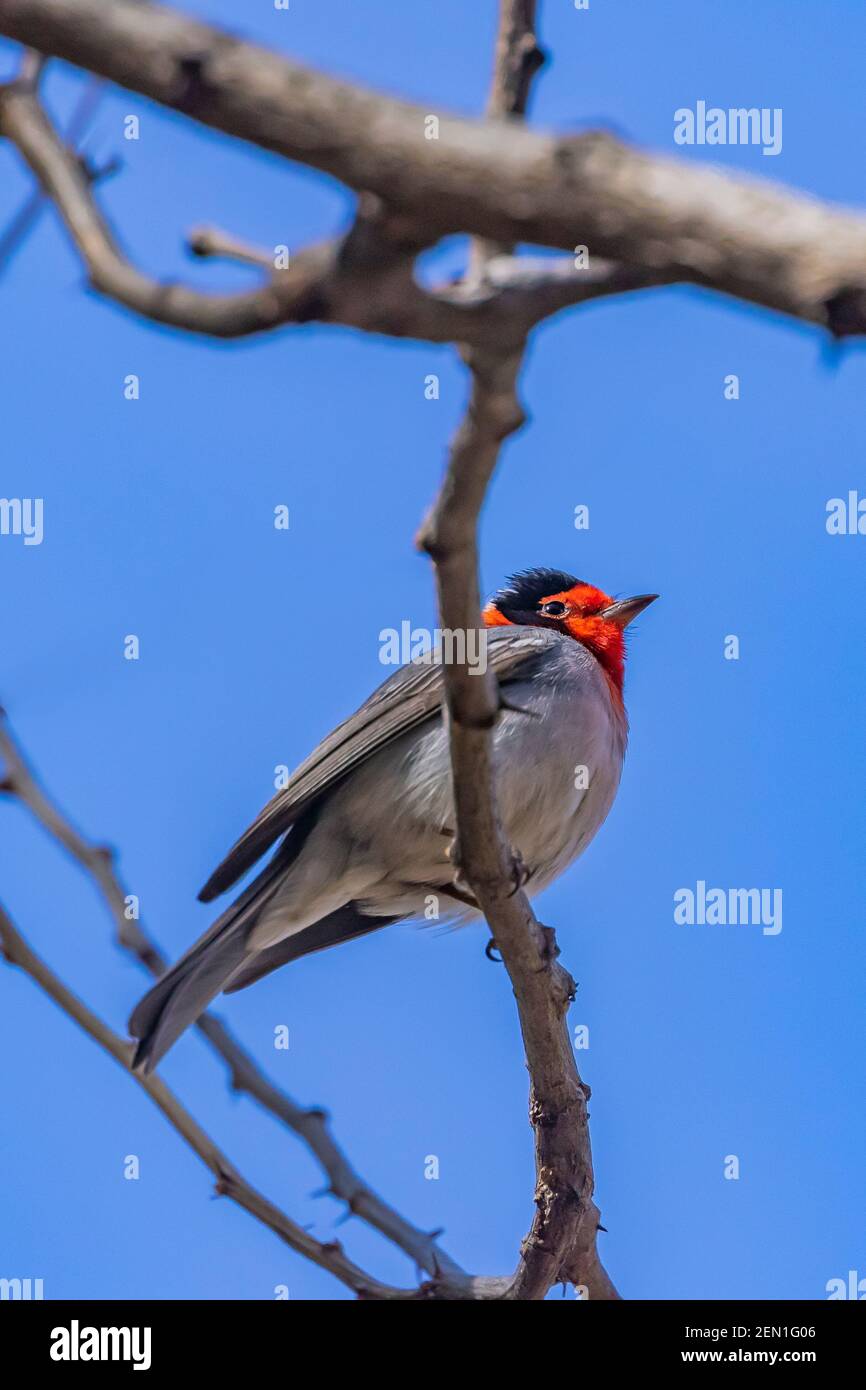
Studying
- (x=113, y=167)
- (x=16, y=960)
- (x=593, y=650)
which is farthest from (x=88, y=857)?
(x=593, y=650)

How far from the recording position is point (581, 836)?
6.73 m

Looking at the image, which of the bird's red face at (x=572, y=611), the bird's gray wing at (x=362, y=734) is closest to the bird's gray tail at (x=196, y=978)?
the bird's gray wing at (x=362, y=734)

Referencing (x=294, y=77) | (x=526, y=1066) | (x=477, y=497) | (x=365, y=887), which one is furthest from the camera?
(x=365, y=887)

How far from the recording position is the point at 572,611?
26.2 feet

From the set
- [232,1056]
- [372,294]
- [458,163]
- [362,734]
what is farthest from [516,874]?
[458,163]

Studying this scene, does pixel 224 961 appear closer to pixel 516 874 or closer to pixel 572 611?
pixel 516 874

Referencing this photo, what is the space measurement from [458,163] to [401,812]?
4909mm

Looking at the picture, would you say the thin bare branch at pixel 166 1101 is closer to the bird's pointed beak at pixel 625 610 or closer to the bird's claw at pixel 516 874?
the bird's claw at pixel 516 874

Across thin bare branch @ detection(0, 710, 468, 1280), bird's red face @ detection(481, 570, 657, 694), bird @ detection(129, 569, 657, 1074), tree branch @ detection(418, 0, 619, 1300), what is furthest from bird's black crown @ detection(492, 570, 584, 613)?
thin bare branch @ detection(0, 710, 468, 1280)

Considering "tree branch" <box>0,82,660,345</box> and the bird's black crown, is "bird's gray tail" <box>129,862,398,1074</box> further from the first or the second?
"tree branch" <box>0,82,660,345</box>

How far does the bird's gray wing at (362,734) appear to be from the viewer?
6.16 m

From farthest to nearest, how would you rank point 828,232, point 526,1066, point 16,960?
point 526,1066 < point 16,960 < point 828,232

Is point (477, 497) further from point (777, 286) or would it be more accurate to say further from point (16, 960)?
point (16, 960)

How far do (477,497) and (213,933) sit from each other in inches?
152
